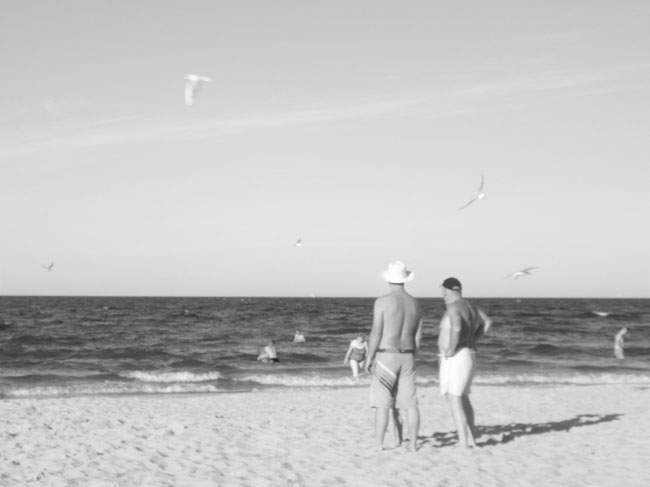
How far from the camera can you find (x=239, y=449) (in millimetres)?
8469

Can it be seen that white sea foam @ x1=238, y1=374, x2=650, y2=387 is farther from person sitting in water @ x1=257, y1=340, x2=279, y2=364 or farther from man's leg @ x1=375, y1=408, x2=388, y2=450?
man's leg @ x1=375, y1=408, x2=388, y2=450

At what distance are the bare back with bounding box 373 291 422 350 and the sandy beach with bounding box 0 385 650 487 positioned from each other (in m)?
1.27

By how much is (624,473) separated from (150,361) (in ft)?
72.9

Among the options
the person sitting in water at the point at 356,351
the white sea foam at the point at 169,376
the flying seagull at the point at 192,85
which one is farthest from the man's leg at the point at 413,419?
the white sea foam at the point at 169,376

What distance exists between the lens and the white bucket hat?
24.8ft

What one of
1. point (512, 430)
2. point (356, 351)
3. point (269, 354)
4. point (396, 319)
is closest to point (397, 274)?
point (396, 319)

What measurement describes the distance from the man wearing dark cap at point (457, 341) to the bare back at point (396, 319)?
39 centimetres

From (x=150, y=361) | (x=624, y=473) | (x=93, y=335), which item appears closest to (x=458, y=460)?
(x=624, y=473)

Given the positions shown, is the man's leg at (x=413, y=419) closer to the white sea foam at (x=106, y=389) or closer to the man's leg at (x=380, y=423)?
the man's leg at (x=380, y=423)

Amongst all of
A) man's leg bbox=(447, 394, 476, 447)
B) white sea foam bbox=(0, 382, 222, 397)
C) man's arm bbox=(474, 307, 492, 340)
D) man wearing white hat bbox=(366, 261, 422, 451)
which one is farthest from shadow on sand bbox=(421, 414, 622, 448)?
white sea foam bbox=(0, 382, 222, 397)

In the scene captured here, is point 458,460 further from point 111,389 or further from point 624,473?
point 111,389

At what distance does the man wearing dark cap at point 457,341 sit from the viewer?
24.8 ft

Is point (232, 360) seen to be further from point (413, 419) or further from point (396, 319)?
point (396, 319)

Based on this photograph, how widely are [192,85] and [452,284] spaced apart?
266 inches
